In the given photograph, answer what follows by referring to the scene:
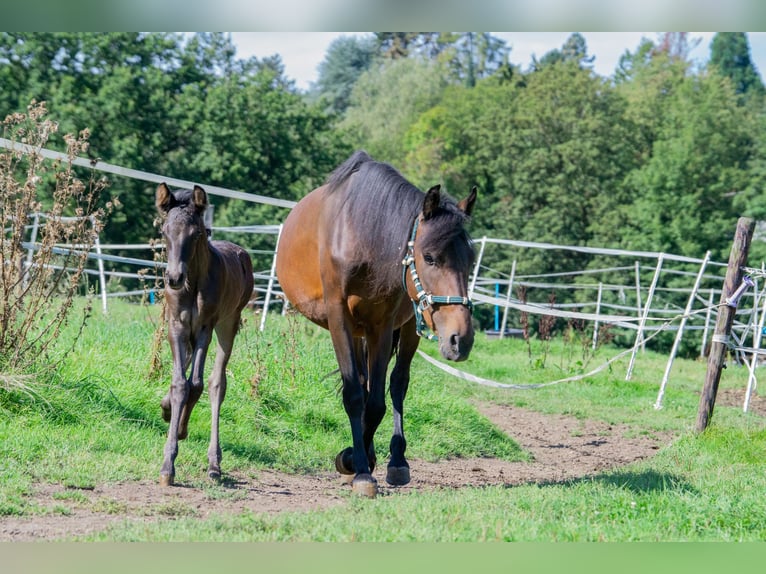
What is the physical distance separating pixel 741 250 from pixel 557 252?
96.7 ft

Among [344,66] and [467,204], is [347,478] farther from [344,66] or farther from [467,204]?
[344,66]

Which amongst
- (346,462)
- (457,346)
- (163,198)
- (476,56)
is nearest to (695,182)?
(476,56)

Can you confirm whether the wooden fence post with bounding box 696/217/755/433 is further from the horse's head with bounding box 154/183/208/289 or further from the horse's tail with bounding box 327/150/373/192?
the horse's head with bounding box 154/183/208/289

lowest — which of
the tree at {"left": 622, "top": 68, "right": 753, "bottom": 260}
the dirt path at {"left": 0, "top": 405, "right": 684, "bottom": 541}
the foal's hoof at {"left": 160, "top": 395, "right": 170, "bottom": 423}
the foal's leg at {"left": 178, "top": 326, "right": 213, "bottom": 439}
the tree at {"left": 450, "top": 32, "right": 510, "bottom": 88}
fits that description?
the dirt path at {"left": 0, "top": 405, "right": 684, "bottom": 541}

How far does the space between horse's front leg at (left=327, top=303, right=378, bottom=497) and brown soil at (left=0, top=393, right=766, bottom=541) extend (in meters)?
0.23

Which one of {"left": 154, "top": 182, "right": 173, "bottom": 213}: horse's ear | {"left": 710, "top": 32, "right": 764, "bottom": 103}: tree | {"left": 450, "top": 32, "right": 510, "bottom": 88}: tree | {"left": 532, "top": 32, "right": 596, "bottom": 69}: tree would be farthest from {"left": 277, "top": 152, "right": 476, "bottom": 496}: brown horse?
{"left": 710, "top": 32, "right": 764, "bottom": 103}: tree

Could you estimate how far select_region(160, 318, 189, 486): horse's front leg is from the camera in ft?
18.8

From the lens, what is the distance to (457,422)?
341 inches

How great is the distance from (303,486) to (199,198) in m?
2.22

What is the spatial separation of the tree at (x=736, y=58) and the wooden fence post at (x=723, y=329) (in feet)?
190

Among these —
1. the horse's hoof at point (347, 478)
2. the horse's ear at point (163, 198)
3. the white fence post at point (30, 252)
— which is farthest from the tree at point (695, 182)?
the horse's ear at point (163, 198)

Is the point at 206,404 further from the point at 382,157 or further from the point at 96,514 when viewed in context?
the point at 382,157

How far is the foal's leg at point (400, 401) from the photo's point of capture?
6154mm

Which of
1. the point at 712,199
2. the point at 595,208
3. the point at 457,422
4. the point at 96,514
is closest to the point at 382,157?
the point at 595,208
